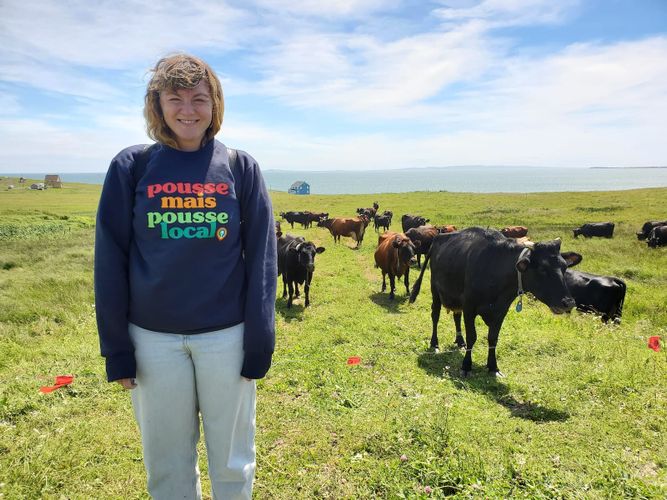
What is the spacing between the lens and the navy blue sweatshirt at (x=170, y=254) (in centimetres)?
219

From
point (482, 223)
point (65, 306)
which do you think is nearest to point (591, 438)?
point (65, 306)

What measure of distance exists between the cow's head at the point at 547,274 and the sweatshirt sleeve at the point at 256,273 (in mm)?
4276

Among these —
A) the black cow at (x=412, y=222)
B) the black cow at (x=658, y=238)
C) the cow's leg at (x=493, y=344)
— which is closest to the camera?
the cow's leg at (x=493, y=344)

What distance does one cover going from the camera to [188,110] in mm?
2230

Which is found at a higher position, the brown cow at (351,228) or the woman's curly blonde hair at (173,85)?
the woman's curly blonde hair at (173,85)

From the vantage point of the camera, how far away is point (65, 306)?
9.26 m

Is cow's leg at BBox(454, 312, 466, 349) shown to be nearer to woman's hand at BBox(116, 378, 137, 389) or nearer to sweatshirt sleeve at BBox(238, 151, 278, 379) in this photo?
sweatshirt sleeve at BBox(238, 151, 278, 379)

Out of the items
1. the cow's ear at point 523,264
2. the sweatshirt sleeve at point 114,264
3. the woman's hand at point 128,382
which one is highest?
the sweatshirt sleeve at point 114,264

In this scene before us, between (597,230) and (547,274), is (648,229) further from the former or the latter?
(547,274)

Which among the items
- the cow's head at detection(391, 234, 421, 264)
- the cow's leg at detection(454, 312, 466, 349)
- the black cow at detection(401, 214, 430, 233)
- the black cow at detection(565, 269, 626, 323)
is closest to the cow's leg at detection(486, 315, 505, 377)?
the cow's leg at detection(454, 312, 466, 349)

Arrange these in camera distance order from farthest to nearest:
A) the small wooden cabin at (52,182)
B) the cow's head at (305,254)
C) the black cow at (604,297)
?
1. the small wooden cabin at (52,182)
2. the cow's head at (305,254)
3. the black cow at (604,297)

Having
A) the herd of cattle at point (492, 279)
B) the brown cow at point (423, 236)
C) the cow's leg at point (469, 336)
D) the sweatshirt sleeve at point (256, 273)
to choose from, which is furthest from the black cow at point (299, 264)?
the sweatshirt sleeve at point (256, 273)

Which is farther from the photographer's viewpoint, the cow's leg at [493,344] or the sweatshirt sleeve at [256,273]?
the cow's leg at [493,344]

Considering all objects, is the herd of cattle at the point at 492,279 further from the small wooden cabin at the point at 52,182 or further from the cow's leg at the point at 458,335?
the small wooden cabin at the point at 52,182
